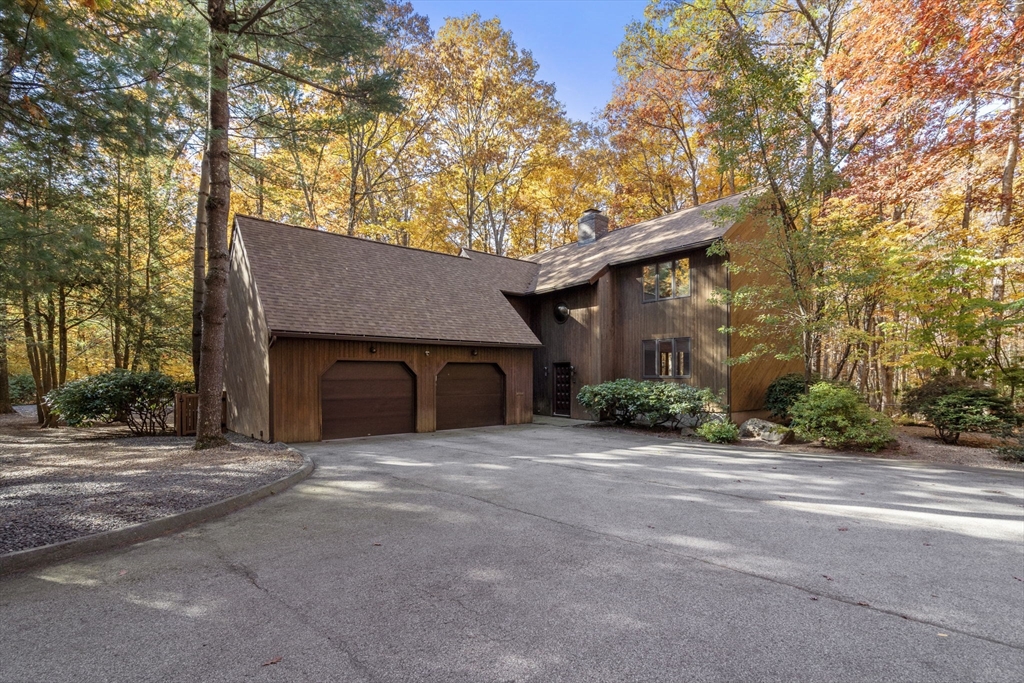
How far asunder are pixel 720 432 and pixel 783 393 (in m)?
3.36

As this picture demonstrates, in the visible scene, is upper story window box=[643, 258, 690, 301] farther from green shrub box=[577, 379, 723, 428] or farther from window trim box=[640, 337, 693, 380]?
green shrub box=[577, 379, 723, 428]

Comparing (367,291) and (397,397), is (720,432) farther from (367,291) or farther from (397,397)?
(367,291)

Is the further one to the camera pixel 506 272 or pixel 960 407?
pixel 506 272

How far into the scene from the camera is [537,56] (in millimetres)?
Answer: 22844

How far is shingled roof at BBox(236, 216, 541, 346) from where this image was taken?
11413 millimetres

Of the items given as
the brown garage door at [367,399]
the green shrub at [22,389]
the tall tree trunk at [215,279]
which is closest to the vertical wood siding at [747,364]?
the brown garage door at [367,399]

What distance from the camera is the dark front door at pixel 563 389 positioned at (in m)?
17.1

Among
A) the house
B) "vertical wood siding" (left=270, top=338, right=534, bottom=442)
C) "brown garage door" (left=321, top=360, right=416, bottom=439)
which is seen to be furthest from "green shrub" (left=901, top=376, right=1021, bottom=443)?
"brown garage door" (left=321, top=360, right=416, bottom=439)

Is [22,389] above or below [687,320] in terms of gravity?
below

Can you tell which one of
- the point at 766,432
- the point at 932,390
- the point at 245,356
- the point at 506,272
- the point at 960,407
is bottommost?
the point at 766,432

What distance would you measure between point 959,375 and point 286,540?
45.7 ft

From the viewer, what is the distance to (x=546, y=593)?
132 inches

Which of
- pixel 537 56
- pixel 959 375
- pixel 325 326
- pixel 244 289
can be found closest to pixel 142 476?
pixel 325 326

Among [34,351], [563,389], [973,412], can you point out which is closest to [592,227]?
[563,389]
